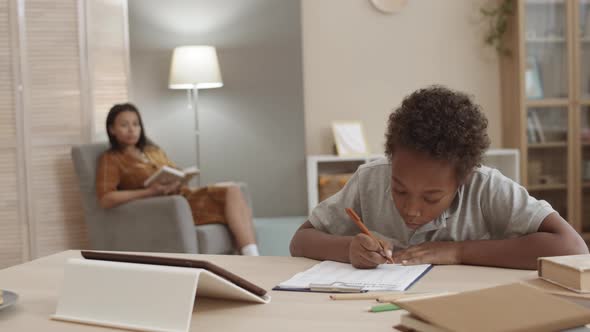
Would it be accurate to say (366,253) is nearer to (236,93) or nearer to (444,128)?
(444,128)

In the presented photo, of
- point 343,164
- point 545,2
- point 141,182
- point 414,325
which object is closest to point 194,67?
point 141,182

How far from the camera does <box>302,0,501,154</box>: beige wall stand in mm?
5301

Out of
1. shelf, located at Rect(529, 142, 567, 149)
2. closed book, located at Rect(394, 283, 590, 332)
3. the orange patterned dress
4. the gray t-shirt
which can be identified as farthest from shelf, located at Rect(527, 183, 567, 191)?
closed book, located at Rect(394, 283, 590, 332)

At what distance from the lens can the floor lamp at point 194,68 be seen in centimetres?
476

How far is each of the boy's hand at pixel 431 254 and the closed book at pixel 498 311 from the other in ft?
1.35

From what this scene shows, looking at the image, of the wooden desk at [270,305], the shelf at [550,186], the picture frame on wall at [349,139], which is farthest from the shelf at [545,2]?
the wooden desk at [270,305]

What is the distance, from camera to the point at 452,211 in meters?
1.65

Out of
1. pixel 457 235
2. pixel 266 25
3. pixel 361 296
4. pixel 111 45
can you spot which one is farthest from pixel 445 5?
pixel 361 296

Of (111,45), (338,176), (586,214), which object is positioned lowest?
(586,214)

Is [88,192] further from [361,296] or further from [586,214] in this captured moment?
[586,214]

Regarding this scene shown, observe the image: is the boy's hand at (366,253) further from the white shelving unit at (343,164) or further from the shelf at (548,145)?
the shelf at (548,145)

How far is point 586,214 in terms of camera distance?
514 cm

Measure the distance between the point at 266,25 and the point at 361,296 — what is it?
4.05m

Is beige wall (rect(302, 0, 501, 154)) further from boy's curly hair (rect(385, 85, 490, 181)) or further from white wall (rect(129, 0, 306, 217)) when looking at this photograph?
boy's curly hair (rect(385, 85, 490, 181))
